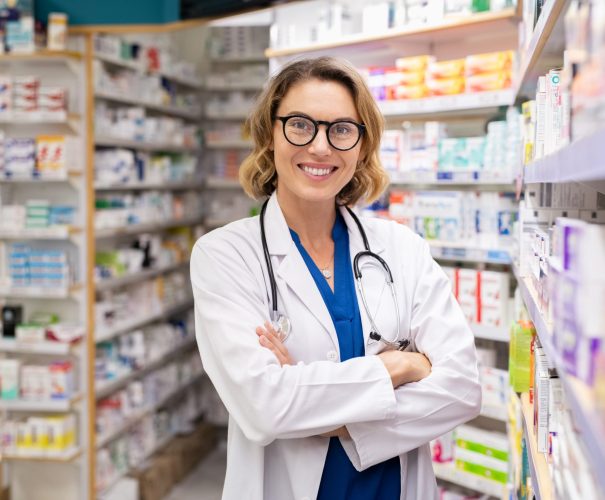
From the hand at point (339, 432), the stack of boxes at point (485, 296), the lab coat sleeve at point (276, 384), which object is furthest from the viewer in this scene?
the stack of boxes at point (485, 296)

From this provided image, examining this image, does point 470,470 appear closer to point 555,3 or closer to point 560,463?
point 560,463

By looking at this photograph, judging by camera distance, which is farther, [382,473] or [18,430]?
[18,430]

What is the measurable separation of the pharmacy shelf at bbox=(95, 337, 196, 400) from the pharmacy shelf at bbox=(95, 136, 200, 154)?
168 cm

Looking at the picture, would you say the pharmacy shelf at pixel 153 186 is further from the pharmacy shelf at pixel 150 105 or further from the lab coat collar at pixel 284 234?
the lab coat collar at pixel 284 234

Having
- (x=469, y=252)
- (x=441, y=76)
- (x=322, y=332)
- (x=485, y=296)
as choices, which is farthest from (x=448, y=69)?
(x=322, y=332)

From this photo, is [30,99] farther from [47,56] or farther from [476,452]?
[476,452]

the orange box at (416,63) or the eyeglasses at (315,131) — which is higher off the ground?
the orange box at (416,63)

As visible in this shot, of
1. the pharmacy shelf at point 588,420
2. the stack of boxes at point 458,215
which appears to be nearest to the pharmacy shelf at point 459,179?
the stack of boxes at point 458,215

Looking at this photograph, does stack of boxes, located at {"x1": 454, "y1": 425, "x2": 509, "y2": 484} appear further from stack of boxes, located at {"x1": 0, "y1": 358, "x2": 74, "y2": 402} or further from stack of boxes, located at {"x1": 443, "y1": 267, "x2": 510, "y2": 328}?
stack of boxes, located at {"x1": 0, "y1": 358, "x2": 74, "y2": 402}

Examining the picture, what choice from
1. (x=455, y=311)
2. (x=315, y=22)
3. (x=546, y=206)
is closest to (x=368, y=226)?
(x=455, y=311)

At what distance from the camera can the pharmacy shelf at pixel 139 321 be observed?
523cm

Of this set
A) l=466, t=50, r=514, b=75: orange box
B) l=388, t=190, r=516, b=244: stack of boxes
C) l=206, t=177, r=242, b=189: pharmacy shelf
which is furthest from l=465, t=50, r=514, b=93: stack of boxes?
l=206, t=177, r=242, b=189: pharmacy shelf

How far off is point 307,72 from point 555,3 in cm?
68

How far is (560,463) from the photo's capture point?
1.52 m
